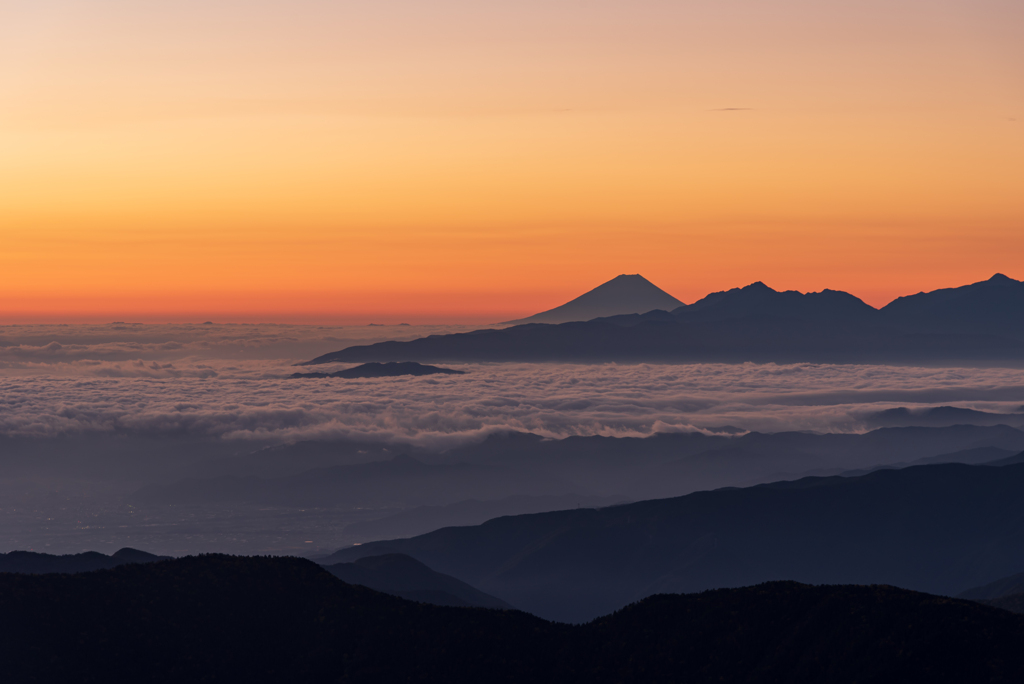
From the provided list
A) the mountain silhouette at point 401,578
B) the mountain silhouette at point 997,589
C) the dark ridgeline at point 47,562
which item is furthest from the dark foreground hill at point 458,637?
the mountain silhouette at point 997,589

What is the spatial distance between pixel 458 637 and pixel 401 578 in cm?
12688

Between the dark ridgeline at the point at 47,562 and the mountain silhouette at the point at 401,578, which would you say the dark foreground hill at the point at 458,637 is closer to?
the dark ridgeline at the point at 47,562

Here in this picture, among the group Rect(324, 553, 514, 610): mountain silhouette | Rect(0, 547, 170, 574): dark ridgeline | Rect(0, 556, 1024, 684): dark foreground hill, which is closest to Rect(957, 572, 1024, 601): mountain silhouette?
Rect(324, 553, 514, 610): mountain silhouette

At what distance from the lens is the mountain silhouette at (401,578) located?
166m

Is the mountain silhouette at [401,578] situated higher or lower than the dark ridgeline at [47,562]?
lower

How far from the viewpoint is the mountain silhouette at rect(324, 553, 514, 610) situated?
165625 millimetres

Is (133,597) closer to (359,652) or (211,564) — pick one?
(211,564)

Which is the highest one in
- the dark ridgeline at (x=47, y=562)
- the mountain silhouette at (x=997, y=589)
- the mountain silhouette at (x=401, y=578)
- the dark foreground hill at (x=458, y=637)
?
the dark foreground hill at (x=458, y=637)

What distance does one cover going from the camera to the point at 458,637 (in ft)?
187

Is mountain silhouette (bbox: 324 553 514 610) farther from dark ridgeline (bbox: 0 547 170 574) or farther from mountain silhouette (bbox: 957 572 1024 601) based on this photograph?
mountain silhouette (bbox: 957 572 1024 601)

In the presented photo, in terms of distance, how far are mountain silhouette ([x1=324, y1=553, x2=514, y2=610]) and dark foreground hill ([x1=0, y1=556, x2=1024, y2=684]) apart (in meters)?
98.2

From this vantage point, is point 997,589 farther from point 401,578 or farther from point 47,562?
point 47,562

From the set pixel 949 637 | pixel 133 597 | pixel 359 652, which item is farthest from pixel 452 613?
pixel 949 637

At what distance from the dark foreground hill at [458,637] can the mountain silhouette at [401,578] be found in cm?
9818
